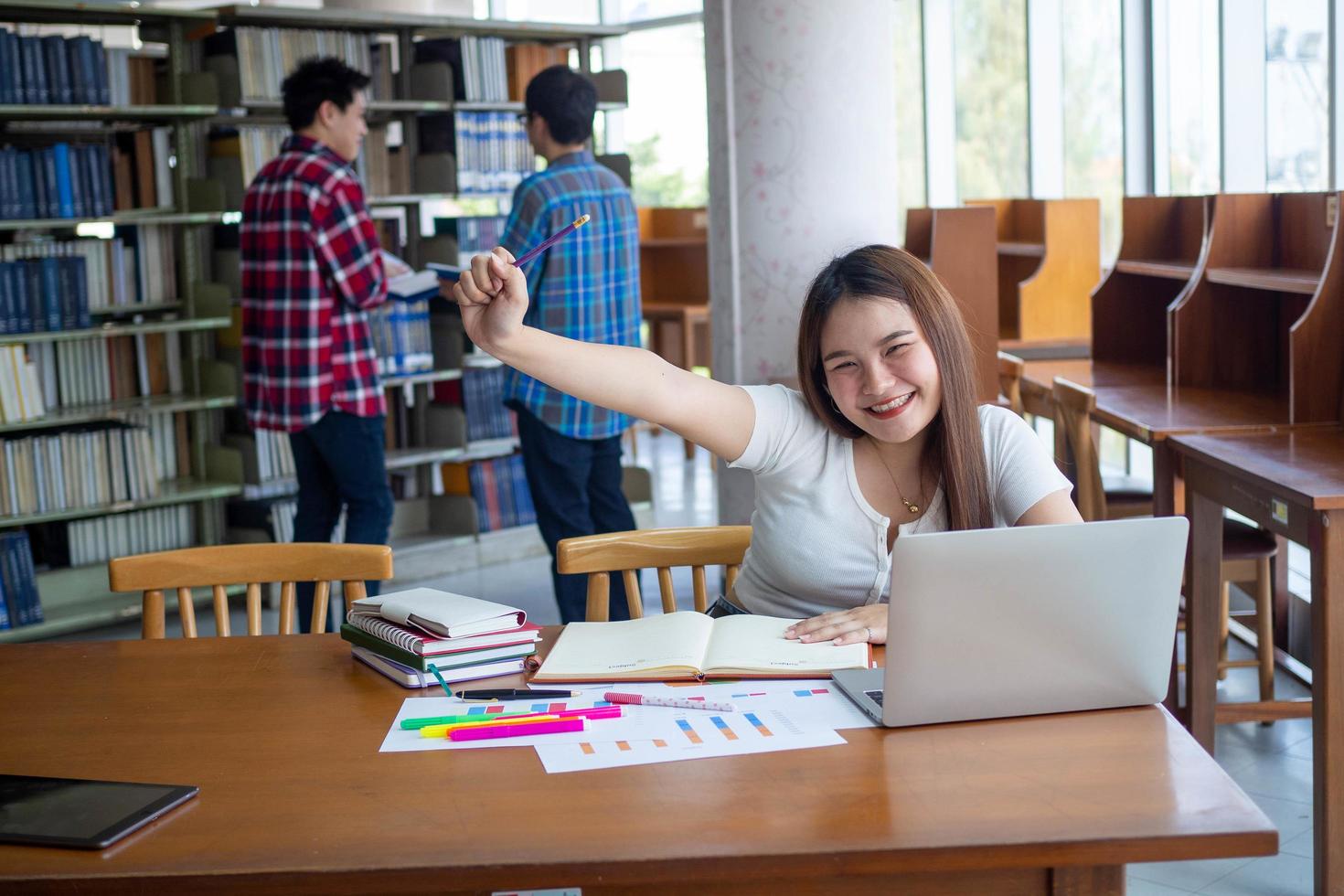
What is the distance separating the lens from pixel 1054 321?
5.03 meters

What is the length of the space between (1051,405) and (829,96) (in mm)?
1024

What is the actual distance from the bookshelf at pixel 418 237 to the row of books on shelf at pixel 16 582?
71cm

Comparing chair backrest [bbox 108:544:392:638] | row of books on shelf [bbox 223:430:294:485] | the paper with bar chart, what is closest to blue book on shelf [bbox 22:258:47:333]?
row of books on shelf [bbox 223:430:294:485]

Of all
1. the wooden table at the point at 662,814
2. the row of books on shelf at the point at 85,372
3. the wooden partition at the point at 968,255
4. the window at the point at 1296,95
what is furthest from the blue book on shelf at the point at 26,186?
the window at the point at 1296,95

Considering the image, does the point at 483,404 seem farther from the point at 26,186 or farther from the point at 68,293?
the point at 26,186

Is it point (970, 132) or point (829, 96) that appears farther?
point (970, 132)

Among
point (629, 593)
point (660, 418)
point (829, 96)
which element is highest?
point (829, 96)

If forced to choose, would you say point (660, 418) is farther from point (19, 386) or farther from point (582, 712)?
point (19, 386)

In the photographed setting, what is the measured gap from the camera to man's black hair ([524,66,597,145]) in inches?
141

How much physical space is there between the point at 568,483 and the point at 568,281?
0.54 m

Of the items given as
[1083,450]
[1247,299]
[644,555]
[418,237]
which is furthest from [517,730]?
[418,237]

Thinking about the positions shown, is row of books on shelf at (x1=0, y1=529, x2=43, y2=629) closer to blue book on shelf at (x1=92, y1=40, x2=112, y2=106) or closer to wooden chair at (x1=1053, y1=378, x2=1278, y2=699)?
blue book on shelf at (x1=92, y1=40, x2=112, y2=106)

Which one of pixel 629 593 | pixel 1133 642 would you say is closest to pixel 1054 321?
pixel 629 593

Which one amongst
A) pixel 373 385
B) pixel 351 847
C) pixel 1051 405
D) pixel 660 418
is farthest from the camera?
pixel 373 385
